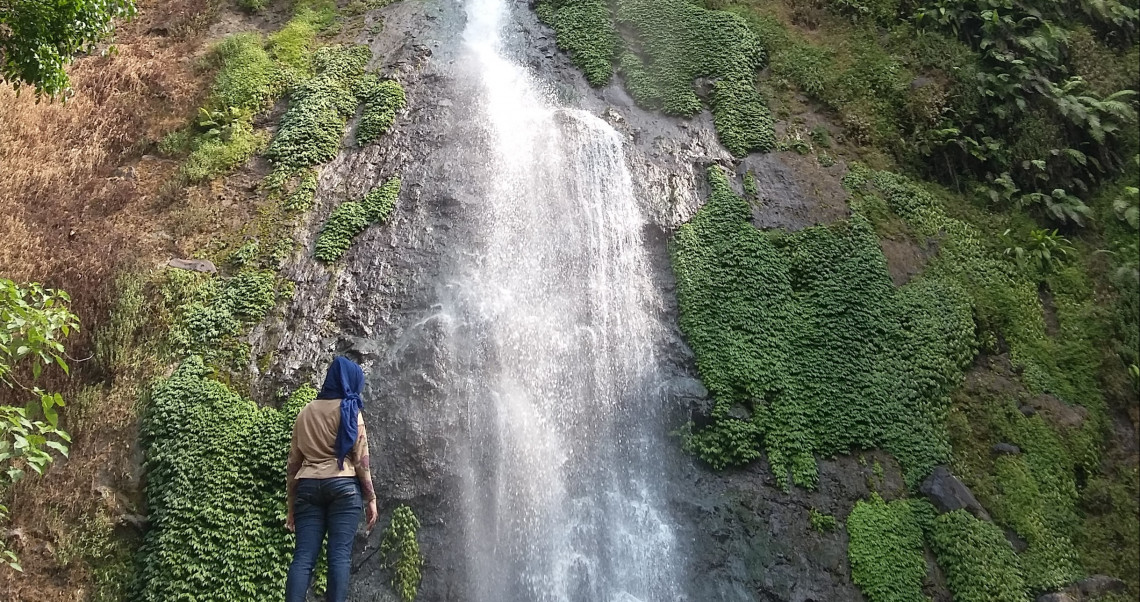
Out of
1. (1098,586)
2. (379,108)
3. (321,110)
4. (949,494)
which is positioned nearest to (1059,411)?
(949,494)

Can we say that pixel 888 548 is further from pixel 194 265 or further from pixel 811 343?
pixel 194 265

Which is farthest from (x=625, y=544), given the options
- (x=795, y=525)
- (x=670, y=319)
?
(x=670, y=319)

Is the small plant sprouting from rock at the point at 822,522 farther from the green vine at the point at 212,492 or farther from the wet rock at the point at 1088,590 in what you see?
the green vine at the point at 212,492

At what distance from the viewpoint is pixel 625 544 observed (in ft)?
28.6

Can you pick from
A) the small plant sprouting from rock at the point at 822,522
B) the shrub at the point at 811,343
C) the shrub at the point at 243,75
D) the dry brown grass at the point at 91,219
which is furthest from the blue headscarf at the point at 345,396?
the shrub at the point at 243,75

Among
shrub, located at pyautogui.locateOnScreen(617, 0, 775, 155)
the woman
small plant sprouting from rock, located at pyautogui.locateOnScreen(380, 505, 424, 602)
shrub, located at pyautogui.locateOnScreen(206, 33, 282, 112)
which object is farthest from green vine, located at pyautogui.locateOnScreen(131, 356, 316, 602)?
shrub, located at pyautogui.locateOnScreen(617, 0, 775, 155)

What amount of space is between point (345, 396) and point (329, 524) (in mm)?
1084

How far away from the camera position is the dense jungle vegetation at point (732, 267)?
8.33m

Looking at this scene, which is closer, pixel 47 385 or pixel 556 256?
pixel 47 385

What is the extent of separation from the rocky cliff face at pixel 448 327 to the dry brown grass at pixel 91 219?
1908mm

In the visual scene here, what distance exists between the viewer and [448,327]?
33.8ft

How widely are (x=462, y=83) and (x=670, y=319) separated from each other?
6.55 metres

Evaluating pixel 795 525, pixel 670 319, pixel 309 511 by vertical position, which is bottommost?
pixel 795 525

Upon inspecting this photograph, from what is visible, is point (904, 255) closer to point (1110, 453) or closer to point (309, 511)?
point (1110, 453)
